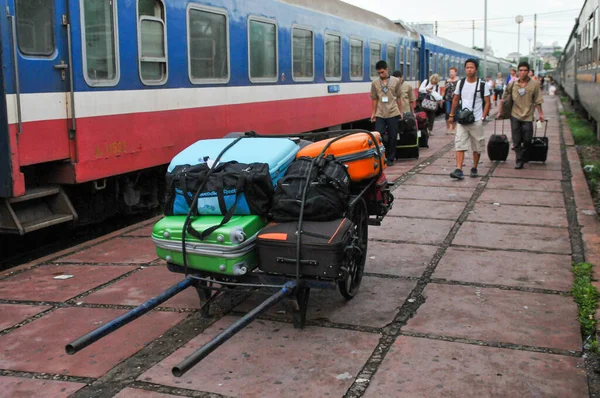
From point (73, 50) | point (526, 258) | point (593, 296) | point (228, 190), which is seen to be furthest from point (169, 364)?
point (73, 50)

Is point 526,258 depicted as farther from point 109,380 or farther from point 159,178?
point 159,178

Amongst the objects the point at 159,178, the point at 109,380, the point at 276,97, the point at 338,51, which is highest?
the point at 338,51

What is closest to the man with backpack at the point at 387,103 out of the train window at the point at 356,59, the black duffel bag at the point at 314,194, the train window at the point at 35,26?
the train window at the point at 356,59

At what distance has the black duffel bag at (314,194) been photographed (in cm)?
431

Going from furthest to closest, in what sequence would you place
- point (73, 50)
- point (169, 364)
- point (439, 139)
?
point (439, 139) < point (73, 50) < point (169, 364)

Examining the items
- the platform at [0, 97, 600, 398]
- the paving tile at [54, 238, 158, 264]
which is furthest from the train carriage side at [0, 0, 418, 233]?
the platform at [0, 97, 600, 398]

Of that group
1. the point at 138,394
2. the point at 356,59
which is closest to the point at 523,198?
the point at 138,394

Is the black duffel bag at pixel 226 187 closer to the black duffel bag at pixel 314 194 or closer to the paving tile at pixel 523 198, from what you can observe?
the black duffel bag at pixel 314 194

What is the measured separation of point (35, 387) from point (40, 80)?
3.49 metres

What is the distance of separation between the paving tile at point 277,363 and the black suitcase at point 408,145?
865 centimetres

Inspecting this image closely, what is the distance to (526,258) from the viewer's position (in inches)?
236

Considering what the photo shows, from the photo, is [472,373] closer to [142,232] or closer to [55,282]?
[55,282]

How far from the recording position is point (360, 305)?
4855mm

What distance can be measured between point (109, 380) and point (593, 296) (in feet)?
10.9
